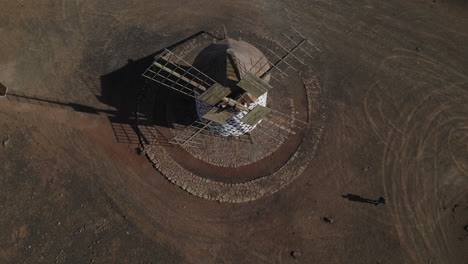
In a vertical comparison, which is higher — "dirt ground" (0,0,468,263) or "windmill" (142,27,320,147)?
"windmill" (142,27,320,147)

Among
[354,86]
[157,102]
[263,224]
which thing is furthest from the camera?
[354,86]

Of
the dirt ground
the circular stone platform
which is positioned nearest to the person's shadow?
the dirt ground

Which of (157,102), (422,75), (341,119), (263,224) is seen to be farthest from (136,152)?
(422,75)

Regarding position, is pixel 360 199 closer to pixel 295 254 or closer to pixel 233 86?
pixel 295 254

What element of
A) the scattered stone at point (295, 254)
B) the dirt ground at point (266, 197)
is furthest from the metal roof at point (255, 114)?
the scattered stone at point (295, 254)

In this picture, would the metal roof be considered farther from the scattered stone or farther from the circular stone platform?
the scattered stone

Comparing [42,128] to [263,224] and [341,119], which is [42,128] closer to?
[263,224]

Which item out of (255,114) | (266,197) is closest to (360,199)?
(266,197)
